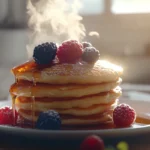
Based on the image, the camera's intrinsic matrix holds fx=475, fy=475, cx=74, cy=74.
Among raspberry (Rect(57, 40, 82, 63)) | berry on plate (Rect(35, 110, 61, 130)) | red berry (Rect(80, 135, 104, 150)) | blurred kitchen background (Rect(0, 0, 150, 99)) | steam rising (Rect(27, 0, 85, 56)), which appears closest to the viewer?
red berry (Rect(80, 135, 104, 150))

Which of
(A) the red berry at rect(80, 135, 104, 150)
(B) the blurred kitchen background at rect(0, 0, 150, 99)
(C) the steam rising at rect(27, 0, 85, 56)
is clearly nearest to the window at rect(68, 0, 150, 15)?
(B) the blurred kitchen background at rect(0, 0, 150, 99)

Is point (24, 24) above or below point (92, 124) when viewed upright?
above

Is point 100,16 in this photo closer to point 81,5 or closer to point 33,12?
point 81,5

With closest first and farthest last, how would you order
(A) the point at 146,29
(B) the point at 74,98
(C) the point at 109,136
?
(C) the point at 109,136, (B) the point at 74,98, (A) the point at 146,29

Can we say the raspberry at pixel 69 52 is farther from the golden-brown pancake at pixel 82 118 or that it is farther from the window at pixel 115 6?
the window at pixel 115 6

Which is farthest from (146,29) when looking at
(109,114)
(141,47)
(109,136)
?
(109,136)

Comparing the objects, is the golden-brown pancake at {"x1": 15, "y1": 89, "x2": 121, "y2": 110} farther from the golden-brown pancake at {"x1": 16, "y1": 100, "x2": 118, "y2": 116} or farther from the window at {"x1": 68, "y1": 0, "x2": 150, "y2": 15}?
the window at {"x1": 68, "y1": 0, "x2": 150, "y2": 15}
